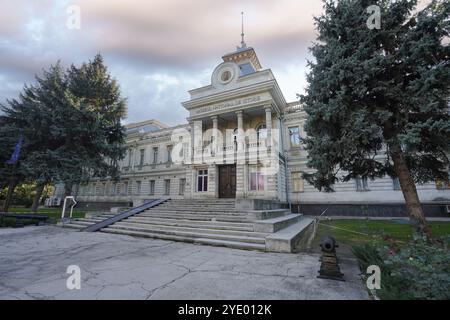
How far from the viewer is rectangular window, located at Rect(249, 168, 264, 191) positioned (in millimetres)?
17688

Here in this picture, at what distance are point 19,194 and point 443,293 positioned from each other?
4460 cm

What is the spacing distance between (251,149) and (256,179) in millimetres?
2594

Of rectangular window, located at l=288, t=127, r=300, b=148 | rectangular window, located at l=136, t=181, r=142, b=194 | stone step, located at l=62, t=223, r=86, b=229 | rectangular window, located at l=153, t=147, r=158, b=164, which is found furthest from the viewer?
rectangular window, located at l=153, t=147, r=158, b=164

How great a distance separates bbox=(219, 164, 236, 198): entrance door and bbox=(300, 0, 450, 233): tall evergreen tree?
10.2m

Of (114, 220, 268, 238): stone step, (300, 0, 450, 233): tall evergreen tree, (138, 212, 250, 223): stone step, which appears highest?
(300, 0, 450, 233): tall evergreen tree

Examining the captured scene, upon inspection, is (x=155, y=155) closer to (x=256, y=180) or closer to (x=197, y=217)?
(x=256, y=180)

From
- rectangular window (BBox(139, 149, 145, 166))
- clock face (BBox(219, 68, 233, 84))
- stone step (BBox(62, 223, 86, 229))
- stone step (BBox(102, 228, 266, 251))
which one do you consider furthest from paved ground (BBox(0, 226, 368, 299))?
rectangular window (BBox(139, 149, 145, 166))

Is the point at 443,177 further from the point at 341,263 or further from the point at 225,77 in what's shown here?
the point at 225,77

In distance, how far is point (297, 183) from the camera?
20938 mm

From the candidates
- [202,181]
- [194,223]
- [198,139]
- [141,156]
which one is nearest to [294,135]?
[198,139]

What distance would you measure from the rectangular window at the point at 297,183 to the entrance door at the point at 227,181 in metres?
6.55

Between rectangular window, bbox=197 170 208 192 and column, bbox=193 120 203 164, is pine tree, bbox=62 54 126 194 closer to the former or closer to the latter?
column, bbox=193 120 203 164

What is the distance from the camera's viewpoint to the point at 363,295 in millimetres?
3352

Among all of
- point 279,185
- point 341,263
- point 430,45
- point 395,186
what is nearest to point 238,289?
point 341,263
